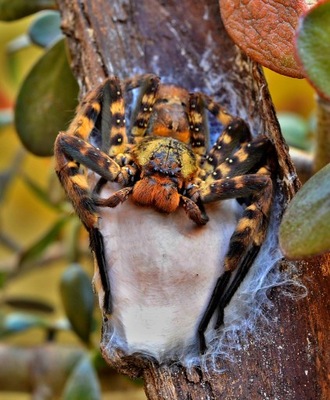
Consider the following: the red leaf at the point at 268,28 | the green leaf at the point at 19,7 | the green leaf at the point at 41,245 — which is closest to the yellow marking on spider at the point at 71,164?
the red leaf at the point at 268,28

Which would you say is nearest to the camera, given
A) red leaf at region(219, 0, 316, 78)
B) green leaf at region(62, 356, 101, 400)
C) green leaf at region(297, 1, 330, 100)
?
green leaf at region(297, 1, 330, 100)

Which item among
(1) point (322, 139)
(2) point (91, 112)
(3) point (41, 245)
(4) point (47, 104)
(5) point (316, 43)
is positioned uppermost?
(5) point (316, 43)

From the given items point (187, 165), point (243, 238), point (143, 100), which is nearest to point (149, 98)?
point (143, 100)

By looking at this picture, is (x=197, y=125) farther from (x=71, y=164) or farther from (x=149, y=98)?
(x=71, y=164)

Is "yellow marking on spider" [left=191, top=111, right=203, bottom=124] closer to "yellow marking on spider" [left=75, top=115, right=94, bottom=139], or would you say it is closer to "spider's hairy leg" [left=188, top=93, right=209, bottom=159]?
"spider's hairy leg" [left=188, top=93, right=209, bottom=159]

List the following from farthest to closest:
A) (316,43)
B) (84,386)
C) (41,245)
Result: (41,245), (84,386), (316,43)

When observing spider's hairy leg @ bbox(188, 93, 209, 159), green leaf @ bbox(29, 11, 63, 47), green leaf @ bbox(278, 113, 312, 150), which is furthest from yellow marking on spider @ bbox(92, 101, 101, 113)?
green leaf @ bbox(278, 113, 312, 150)
